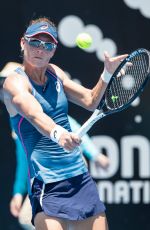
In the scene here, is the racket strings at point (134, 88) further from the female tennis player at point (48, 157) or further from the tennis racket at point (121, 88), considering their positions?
the female tennis player at point (48, 157)

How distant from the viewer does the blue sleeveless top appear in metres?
3.06

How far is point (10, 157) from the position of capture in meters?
4.52

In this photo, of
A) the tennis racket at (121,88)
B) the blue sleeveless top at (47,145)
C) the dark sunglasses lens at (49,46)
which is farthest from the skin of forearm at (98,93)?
the dark sunglasses lens at (49,46)

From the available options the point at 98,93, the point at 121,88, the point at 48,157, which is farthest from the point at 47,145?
the point at 121,88

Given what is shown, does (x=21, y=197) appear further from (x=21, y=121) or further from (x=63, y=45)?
(x=21, y=121)

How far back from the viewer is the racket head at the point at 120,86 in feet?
10.1

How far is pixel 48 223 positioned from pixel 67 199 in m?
0.15

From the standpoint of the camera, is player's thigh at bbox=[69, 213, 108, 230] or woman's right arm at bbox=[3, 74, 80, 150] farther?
player's thigh at bbox=[69, 213, 108, 230]

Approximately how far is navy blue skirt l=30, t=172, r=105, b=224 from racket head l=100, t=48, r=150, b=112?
1.18 ft

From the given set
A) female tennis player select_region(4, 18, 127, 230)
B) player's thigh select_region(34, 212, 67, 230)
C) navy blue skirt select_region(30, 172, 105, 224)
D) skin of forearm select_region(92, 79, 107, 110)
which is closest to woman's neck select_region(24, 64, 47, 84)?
female tennis player select_region(4, 18, 127, 230)

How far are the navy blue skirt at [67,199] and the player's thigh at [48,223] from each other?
0.8 inches

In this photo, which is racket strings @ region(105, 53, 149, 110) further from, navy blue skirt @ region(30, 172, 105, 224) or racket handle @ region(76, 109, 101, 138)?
navy blue skirt @ region(30, 172, 105, 224)

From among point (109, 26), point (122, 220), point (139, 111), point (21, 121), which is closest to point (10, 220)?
point (122, 220)

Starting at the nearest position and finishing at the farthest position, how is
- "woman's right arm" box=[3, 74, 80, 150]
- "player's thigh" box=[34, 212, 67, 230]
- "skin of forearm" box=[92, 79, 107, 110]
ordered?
"woman's right arm" box=[3, 74, 80, 150] → "player's thigh" box=[34, 212, 67, 230] → "skin of forearm" box=[92, 79, 107, 110]
